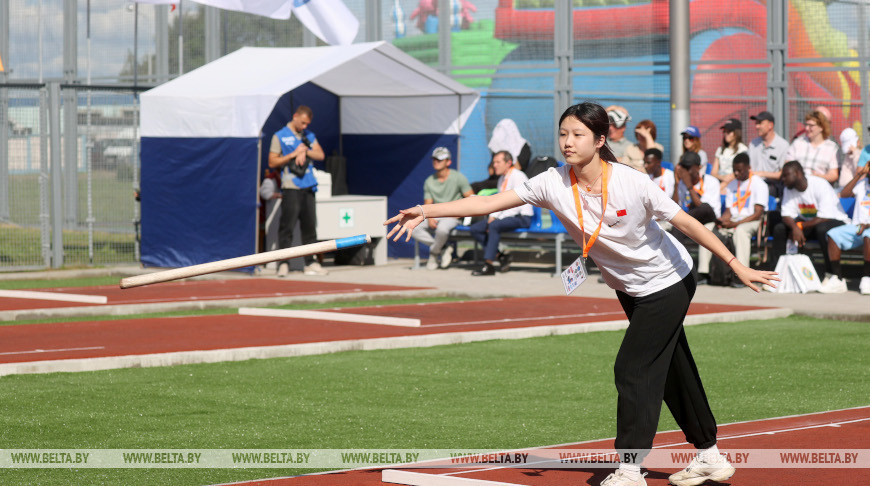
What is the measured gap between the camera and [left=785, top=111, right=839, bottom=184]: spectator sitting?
16344mm

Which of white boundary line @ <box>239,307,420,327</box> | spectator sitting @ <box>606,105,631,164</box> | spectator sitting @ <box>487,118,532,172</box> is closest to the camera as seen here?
white boundary line @ <box>239,307,420,327</box>

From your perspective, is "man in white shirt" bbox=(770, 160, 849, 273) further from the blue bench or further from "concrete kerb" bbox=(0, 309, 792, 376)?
the blue bench

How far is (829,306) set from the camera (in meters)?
13.5

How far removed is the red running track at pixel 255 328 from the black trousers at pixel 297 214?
171 inches

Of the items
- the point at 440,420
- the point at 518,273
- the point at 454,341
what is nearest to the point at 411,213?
the point at 440,420

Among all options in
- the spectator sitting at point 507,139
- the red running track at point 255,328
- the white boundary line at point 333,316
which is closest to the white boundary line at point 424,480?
the red running track at point 255,328

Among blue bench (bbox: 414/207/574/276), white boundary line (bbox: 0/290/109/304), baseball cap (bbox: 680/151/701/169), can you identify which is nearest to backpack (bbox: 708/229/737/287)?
baseball cap (bbox: 680/151/701/169)

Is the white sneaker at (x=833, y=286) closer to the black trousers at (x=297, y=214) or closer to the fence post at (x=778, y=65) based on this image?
the fence post at (x=778, y=65)

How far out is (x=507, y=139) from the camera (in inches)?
808

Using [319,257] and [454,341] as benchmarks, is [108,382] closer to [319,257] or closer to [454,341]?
[454,341]

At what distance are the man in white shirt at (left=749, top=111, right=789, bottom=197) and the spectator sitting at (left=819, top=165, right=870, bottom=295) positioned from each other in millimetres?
1752

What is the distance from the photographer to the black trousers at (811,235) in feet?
50.1

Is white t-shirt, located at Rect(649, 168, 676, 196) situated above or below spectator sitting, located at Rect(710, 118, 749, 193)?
below

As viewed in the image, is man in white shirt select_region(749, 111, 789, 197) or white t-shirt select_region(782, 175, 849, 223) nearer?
white t-shirt select_region(782, 175, 849, 223)
